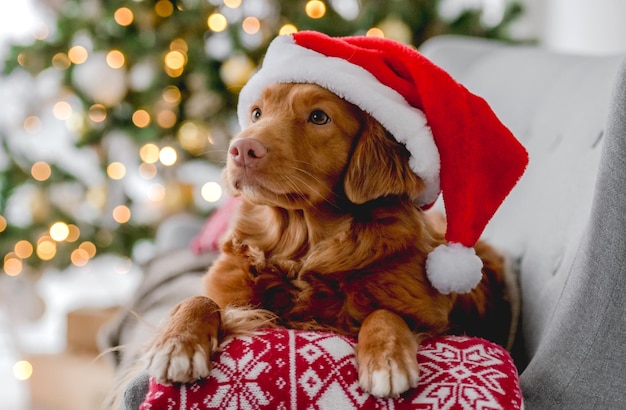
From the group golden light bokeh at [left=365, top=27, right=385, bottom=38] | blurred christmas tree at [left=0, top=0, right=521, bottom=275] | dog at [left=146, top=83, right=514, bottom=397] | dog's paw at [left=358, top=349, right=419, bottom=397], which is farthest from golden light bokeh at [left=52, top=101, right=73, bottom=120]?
dog's paw at [left=358, top=349, right=419, bottom=397]

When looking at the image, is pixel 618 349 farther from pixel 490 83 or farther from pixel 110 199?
pixel 110 199

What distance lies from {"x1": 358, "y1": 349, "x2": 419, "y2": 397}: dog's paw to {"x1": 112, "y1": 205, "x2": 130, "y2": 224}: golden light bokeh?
261 centimetres

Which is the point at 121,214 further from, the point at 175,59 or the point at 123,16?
the point at 123,16

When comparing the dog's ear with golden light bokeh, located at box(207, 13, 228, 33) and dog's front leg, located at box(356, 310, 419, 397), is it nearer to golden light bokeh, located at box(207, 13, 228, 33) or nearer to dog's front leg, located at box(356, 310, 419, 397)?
dog's front leg, located at box(356, 310, 419, 397)

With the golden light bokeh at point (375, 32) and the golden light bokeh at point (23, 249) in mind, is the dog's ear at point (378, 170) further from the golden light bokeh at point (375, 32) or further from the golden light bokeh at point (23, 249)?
the golden light bokeh at point (23, 249)

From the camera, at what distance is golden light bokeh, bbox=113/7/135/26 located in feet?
10.1

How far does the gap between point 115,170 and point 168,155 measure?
30 cm

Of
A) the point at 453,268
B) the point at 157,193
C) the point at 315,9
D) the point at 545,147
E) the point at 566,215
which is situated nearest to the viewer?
the point at 453,268

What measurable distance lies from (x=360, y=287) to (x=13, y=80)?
277 centimetres

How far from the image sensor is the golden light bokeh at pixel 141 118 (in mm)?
3162

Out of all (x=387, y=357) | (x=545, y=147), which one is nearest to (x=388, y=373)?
(x=387, y=357)

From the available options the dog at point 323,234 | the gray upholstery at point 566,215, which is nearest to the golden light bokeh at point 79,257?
the gray upholstery at point 566,215

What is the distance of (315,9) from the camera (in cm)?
298

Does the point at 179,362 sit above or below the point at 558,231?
below
